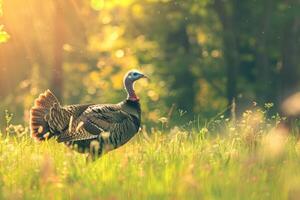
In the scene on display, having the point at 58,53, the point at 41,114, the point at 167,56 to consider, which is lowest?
the point at 41,114

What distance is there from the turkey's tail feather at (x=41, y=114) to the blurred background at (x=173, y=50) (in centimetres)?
1284

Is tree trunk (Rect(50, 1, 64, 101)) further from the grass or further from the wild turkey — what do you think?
the grass

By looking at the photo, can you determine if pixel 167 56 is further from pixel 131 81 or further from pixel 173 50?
pixel 131 81

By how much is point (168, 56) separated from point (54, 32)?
7396mm

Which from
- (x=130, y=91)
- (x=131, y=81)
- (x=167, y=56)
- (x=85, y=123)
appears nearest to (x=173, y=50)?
(x=167, y=56)

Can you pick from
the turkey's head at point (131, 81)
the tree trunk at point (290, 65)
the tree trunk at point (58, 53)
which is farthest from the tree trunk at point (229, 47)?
the turkey's head at point (131, 81)

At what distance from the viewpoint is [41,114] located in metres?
12.1

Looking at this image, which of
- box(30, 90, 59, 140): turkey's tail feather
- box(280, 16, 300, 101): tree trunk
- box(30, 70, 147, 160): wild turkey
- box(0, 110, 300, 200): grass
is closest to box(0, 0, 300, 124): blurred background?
box(280, 16, 300, 101): tree trunk

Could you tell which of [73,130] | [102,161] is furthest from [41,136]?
[102,161]

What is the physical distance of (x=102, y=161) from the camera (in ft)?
31.4

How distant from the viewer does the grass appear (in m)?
8.09

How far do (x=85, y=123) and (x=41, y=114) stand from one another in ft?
2.76

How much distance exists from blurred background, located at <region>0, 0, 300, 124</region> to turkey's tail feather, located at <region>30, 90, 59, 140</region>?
1284 centimetres

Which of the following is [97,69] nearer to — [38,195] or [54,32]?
[54,32]
